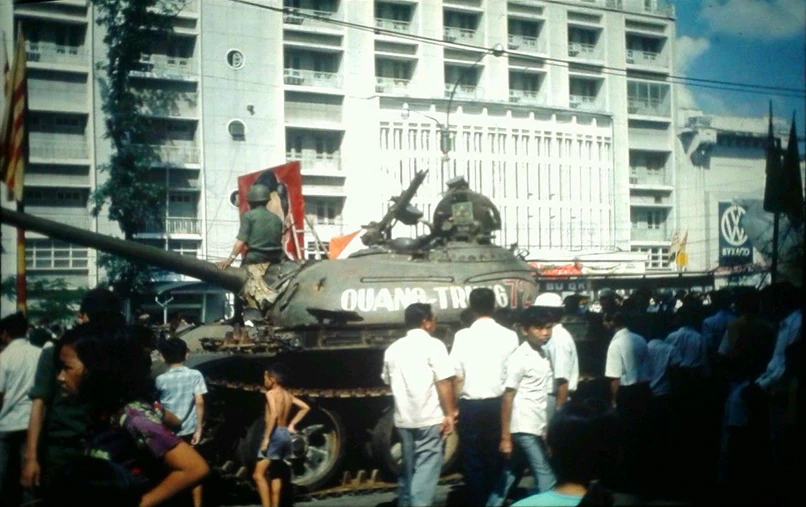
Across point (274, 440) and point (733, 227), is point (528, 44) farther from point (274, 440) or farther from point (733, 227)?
point (274, 440)

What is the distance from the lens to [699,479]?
Result: 27.3 feet

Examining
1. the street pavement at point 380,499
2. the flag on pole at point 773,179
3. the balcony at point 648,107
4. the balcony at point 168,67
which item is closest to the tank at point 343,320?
the street pavement at point 380,499

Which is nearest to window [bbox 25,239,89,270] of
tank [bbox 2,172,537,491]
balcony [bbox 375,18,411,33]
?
tank [bbox 2,172,537,491]

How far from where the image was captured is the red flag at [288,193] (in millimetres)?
12038

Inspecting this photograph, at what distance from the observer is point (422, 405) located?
8219mm

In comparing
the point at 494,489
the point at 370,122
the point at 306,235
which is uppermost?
the point at 370,122

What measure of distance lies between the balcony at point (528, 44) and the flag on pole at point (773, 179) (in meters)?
2.68

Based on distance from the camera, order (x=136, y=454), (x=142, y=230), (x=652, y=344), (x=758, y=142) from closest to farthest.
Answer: (x=136, y=454) < (x=758, y=142) < (x=652, y=344) < (x=142, y=230)

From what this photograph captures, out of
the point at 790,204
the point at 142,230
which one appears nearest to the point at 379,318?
the point at 142,230

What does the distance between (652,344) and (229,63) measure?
5.29 m

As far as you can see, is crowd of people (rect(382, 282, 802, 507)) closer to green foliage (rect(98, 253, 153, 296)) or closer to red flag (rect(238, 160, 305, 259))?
red flag (rect(238, 160, 305, 259))

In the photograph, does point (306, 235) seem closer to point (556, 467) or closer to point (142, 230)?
point (142, 230)

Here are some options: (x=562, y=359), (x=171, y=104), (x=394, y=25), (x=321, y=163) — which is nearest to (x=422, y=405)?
(x=562, y=359)

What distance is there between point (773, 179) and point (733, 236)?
4.42ft
